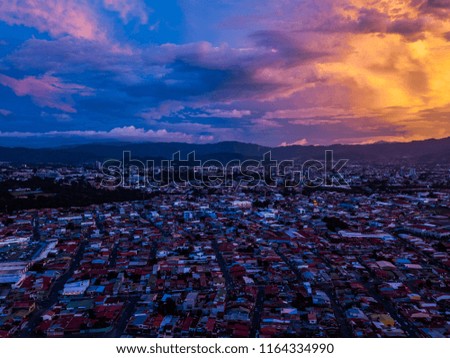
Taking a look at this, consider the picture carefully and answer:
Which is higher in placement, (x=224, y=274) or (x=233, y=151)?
(x=233, y=151)

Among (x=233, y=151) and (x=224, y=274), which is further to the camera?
(x=233, y=151)

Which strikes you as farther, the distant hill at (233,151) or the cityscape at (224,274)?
the distant hill at (233,151)

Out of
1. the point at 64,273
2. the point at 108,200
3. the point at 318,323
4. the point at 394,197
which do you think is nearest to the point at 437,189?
the point at 394,197

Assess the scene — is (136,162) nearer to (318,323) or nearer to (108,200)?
(108,200)

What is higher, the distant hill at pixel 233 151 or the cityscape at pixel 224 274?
the distant hill at pixel 233 151

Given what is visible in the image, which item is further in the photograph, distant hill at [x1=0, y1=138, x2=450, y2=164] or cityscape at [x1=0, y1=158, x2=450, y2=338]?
distant hill at [x1=0, y1=138, x2=450, y2=164]

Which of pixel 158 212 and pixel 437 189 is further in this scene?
pixel 437 189

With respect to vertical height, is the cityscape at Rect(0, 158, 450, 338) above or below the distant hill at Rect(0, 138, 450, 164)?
below
